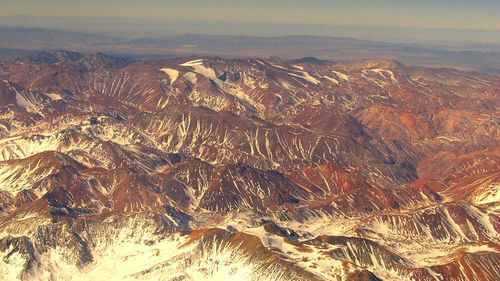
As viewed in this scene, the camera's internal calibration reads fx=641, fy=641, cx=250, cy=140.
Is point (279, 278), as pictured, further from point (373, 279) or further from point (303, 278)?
point (373, 279)

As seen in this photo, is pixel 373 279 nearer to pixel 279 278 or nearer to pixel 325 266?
pixel 325 266

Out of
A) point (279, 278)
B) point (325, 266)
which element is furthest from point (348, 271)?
point (279, 278)

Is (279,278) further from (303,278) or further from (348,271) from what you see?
(348,271)

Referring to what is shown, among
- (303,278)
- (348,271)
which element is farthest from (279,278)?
(348,271)

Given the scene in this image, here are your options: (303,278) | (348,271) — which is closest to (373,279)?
(348,271)

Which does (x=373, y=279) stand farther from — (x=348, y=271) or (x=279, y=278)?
(x=279, y=278)
